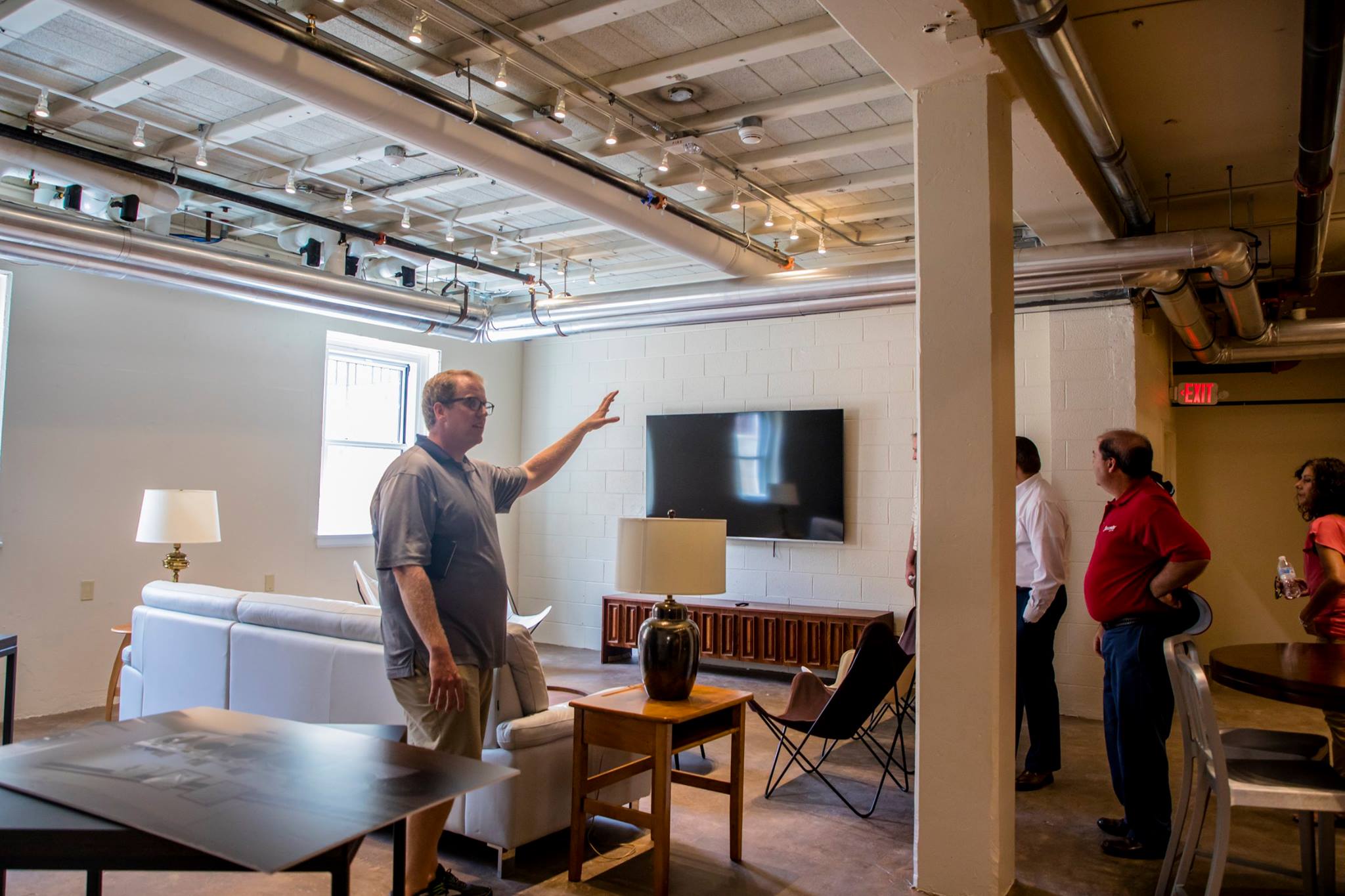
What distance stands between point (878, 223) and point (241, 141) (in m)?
3.85

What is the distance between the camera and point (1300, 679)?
263 centimetres

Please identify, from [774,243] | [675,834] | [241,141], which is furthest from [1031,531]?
[241,141]

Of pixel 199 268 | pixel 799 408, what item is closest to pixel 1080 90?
pixel 799 408

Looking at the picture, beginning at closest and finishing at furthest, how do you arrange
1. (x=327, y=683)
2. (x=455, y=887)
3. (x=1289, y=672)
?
(x=1289, y=672) < (x=455, y=887) < (x=327, y=683)

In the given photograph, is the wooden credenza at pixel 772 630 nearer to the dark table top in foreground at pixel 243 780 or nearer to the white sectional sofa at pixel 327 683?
the white sectional sofa at pixel 327 683

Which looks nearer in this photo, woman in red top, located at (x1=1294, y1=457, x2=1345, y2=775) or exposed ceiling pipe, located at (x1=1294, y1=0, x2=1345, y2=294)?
exposed ceiling pipe, located at (x1=1294, y1=0, x2=1345, y2=294)

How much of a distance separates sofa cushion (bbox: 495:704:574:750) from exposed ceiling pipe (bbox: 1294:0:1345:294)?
125 inches

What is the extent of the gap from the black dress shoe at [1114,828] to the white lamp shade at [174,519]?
14.9ft

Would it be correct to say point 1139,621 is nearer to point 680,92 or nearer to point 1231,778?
point 1231,778

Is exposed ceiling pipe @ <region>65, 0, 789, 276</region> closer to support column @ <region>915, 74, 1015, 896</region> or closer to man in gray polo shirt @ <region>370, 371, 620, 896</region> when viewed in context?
man in gray polo shirt @ <region>370, 371, 620, 896</region>

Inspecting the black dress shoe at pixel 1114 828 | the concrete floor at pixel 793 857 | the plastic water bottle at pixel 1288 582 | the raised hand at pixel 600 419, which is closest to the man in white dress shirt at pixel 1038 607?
the concrete floor at pixel 793 857

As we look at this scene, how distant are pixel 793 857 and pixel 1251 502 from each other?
584 cm

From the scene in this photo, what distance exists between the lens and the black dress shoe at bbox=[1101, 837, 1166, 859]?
133 inches

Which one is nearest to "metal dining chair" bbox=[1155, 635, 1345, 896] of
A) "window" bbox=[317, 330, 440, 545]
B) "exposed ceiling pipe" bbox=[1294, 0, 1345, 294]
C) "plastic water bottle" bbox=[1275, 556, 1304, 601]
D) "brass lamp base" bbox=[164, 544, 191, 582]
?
"plastic water bottle" bbox=[1275, 556, 1304, 601]
